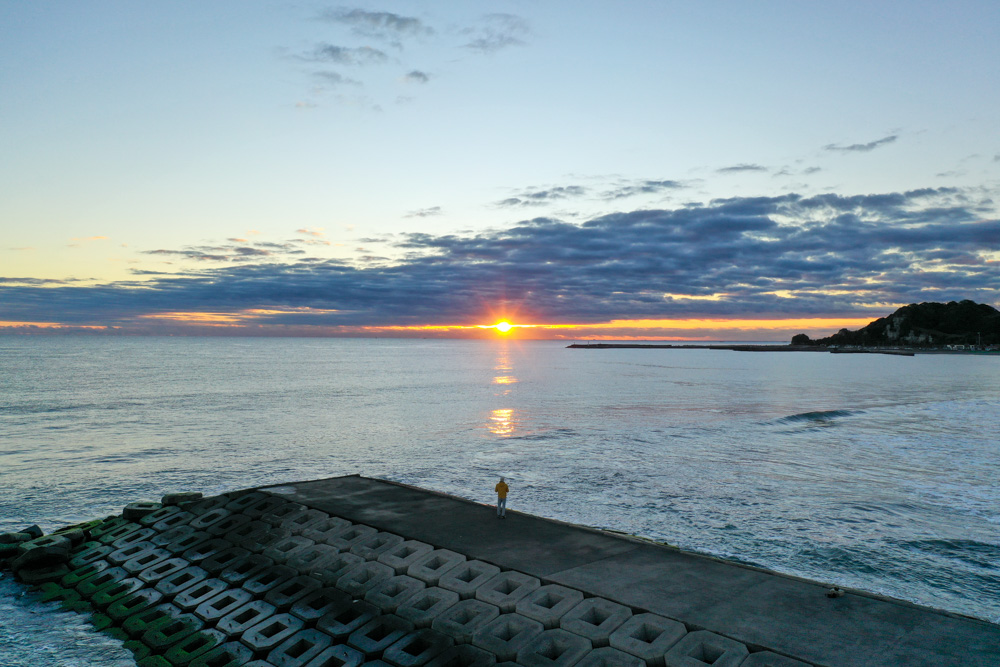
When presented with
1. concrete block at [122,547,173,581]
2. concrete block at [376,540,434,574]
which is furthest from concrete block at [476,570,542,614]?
concrete block at [122,547,173,581]

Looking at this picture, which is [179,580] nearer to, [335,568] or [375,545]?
[335,568]

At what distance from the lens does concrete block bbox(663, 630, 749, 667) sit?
9008mm

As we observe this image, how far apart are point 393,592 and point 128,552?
364 inches

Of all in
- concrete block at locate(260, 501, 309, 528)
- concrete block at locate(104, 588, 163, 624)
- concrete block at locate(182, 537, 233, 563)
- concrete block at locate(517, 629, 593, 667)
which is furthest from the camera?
concrete block at locate(260, 501, 309, 528)

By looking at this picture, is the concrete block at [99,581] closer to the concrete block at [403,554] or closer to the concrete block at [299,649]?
the concrete block at [299,649]

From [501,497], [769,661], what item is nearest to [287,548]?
[501,497]

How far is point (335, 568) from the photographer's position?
44.9 ft

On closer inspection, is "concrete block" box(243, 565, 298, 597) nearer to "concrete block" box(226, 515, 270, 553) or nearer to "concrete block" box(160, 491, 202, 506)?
"concrete block" box(226, 515, 270, 553)

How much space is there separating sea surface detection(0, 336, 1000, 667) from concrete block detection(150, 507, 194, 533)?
11.3 ft

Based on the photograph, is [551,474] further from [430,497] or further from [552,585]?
[552,585]

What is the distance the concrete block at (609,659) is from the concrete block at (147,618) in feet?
30.8

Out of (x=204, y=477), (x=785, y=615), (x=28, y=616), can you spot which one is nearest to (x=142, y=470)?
(x=204, y=477)

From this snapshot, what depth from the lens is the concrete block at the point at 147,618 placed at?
12852 millimetres

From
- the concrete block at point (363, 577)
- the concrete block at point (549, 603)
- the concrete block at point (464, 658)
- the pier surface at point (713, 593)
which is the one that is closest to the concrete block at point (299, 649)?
the concrete block at point (363, 577)
